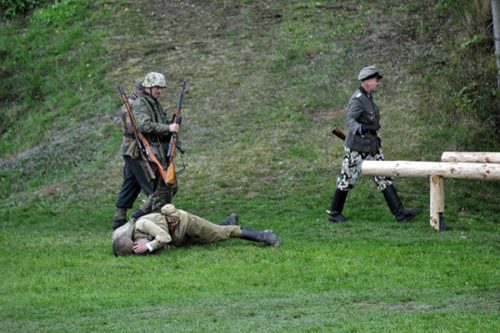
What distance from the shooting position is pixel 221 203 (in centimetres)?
1792

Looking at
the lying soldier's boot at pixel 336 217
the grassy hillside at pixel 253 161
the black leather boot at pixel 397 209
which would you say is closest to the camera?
the grassy hillside at pixel 253 161

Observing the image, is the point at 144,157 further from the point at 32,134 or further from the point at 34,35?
the point at 34,35

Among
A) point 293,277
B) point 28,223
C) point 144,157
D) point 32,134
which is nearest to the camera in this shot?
point 293,277

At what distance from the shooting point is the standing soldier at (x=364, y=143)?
1549cm

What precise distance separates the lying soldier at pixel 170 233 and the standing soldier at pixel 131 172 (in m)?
1.36

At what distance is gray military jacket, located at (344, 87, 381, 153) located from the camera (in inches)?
610

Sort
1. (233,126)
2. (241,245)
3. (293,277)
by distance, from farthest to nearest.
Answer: (233,126), (241,245), (293,277)

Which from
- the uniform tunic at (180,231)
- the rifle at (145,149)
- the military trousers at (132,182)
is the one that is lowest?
the uniform tunic at (180,231)

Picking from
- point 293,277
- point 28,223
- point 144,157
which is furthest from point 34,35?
point 293,277

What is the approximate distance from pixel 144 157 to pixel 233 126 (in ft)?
21.0

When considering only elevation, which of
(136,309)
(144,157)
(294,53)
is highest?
(294,53)

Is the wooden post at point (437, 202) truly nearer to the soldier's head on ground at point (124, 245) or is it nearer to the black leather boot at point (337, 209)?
the black leather boot at point (337, 209)

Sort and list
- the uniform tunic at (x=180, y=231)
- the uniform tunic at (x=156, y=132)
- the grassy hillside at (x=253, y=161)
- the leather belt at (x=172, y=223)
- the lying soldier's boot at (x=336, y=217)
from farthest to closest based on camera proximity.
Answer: the lying soldier's boot at (x=336, y=217), the uniform tunic at (x=156, y=132), the leather belt at (x=172, y=223), the uniform tunic at (x=180, y=231), the grassy hillside at (x=253, y=161)

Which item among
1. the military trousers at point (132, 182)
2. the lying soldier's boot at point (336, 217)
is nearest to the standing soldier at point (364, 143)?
the lying soldier's boot at point (336, 217)
